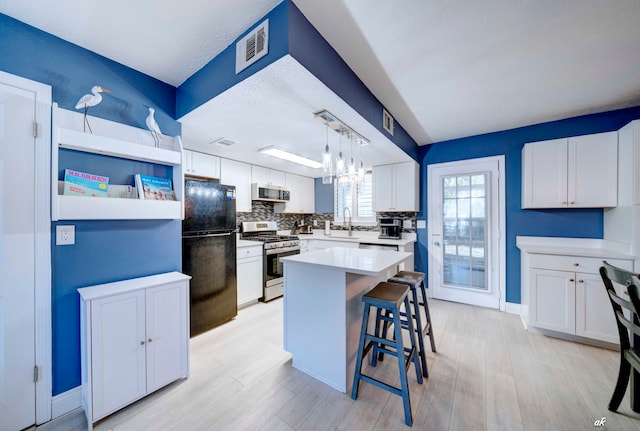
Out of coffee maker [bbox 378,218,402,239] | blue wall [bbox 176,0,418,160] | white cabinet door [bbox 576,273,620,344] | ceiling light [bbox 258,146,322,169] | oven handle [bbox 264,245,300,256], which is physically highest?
blue wall [bbox 176,0,418,160]

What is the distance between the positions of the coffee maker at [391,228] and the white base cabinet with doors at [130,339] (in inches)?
119

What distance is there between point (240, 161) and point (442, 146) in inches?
125

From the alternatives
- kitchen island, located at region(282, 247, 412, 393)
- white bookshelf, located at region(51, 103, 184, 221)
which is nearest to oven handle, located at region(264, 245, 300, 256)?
kitchen island, located at region(282, 247, 412, 393)

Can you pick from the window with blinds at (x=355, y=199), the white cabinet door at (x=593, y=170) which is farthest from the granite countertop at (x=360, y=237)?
the white cabinet door at (x=593, y=170)

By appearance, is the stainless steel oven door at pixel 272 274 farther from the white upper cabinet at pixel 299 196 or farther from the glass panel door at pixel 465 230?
the glass panel door at pixel 465 230

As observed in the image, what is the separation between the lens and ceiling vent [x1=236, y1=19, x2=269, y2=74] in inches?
52.9

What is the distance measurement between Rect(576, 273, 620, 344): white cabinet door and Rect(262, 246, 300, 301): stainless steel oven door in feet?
11.0

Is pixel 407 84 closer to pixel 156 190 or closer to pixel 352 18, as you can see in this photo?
pixel 352 18

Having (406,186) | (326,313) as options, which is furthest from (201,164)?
(406,186)

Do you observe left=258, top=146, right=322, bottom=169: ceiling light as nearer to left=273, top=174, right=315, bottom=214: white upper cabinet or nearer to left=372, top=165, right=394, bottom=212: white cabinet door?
left=273, top=174, right=315, bottom=214: white upper cabinet

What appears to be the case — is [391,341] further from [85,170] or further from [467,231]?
[467,231]

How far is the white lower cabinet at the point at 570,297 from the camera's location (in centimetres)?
223

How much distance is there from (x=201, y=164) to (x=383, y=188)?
9.17 feet

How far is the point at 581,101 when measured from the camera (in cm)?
237
